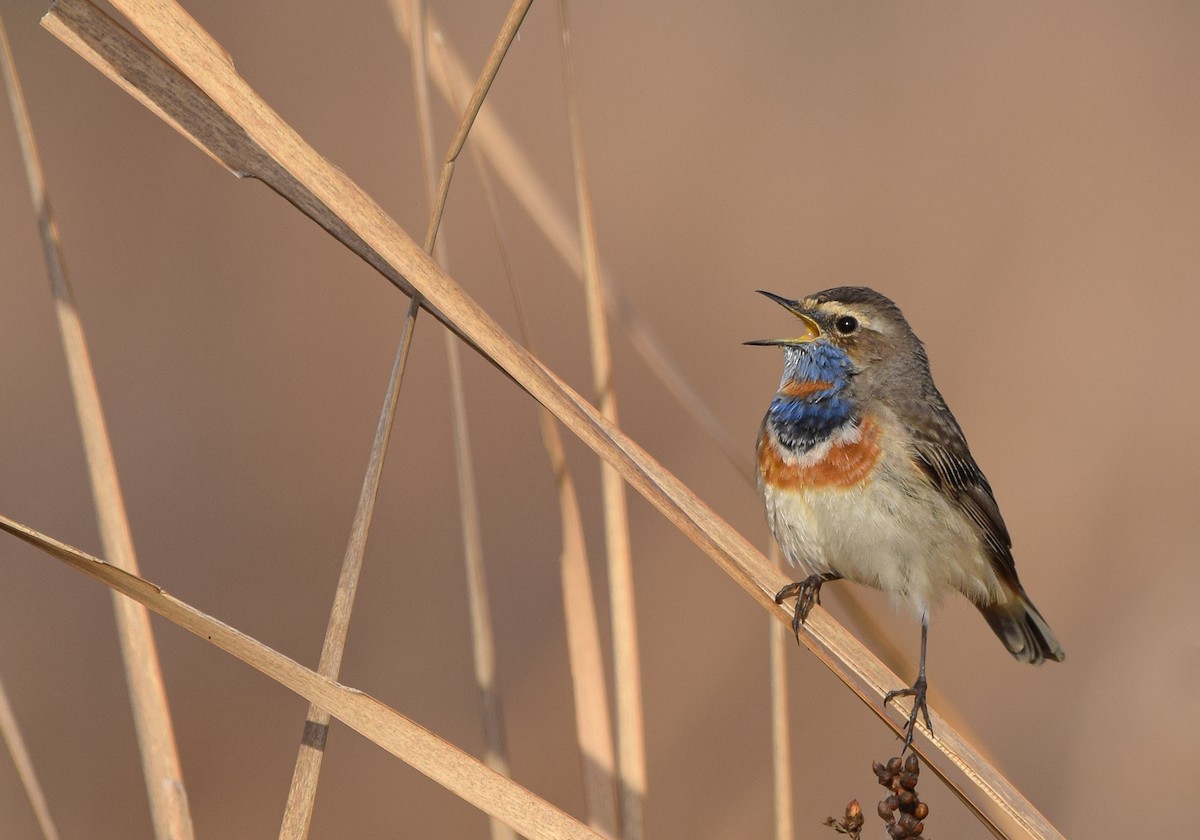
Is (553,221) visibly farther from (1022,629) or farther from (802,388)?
(1022,629)

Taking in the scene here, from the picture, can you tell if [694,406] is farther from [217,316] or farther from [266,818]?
[217,316]

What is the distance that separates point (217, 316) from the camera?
307 inches

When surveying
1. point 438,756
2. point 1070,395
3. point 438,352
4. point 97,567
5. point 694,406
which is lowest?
point 438,756

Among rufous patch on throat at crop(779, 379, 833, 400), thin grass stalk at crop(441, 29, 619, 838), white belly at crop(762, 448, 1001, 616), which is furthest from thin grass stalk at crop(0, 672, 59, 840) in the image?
rufous patch on throat at crop(779, 379, 833, 400)

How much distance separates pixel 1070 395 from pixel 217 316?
5.67 metres

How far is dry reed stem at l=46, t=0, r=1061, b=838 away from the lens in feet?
6.95

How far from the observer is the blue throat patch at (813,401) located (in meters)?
3.89

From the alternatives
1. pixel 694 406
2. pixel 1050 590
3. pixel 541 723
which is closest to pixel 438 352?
pixel 541 723

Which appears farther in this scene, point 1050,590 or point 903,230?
point 903,230

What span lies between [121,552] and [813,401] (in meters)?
2.32

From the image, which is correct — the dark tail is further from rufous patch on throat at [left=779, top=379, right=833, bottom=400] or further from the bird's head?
rufous patch on throat at [left=779, top=379, right=833, bottom=400]

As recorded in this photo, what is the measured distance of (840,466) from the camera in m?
3.79

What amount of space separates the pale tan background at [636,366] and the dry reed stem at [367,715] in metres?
3.08

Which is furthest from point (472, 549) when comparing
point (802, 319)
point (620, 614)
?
point (802, 319)
